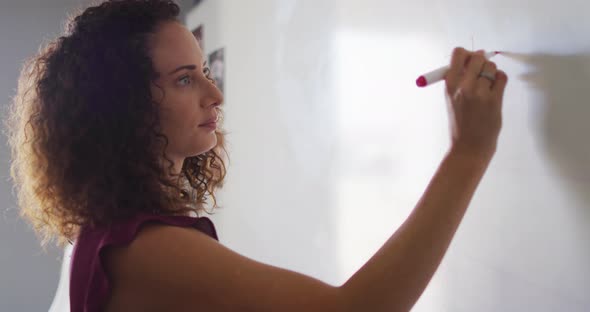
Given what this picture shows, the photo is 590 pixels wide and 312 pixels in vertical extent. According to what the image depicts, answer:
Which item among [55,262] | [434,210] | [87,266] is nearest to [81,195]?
[87,266]

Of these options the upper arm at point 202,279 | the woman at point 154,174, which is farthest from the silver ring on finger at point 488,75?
the upper arm at point 202,279

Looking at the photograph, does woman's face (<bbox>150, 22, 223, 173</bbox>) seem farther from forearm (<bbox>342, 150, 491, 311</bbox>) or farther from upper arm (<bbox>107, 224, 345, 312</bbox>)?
forearm (<bbox>342, 150, 491, 311</bbox>)

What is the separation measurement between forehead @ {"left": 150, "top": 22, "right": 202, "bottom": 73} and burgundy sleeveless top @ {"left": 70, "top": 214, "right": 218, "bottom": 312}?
18 cm

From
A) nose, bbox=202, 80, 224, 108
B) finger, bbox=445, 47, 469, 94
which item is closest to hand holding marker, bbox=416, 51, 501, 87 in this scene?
finger, bbox=445, 47, 469, 94

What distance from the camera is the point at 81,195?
69 centimetres

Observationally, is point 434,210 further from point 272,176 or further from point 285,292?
point 272,176

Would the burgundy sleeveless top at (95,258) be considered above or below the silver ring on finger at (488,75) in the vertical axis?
below

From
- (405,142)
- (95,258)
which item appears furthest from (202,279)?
(405,142)

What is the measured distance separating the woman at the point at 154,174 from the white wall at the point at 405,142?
3.4 inches

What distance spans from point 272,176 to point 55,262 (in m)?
1.35

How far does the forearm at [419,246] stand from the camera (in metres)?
0.50

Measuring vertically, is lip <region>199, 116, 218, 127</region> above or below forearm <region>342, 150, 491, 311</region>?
above

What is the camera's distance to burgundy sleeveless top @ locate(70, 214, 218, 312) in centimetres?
59

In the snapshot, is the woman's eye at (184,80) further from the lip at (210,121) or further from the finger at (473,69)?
the finger at (473,69)
